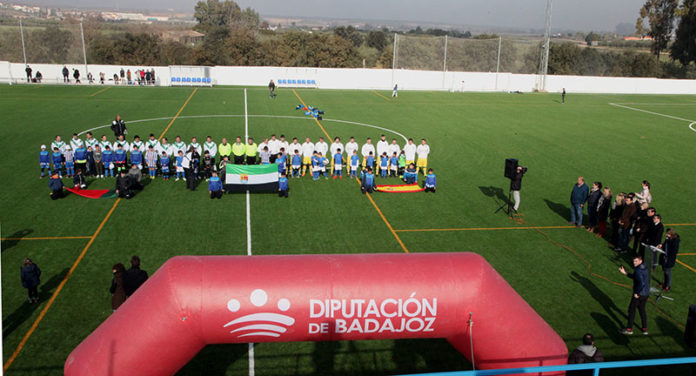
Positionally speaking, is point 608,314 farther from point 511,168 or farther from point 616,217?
point 511,168

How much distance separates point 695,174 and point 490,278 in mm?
20975

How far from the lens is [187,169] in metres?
19.4

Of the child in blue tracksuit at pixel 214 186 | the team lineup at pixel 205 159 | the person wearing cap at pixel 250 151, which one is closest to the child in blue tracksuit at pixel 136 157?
the team lineup at pixel 205 159

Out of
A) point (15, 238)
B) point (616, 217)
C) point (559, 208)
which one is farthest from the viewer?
point (559, 208)

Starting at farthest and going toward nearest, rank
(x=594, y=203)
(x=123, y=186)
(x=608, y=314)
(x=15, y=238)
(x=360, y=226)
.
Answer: (x=123, y=186) → (x=360, y=226) → (x=594, y=203) → (x=15, y=238) → (x=608, y=314)

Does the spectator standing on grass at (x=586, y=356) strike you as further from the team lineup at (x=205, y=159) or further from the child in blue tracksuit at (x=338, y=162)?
the child in blue tracksuit at (x=338, y=162)

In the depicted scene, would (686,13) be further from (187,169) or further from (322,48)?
(187,169)

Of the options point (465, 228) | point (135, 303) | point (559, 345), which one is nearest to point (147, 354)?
point (135, 303)

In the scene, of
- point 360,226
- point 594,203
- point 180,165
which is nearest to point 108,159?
point 180,165

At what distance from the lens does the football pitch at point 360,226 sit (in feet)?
32.9

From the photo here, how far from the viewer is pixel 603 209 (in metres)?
15.7

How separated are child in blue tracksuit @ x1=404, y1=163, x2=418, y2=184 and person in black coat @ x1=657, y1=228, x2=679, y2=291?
9941 mm

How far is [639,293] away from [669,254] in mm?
2561

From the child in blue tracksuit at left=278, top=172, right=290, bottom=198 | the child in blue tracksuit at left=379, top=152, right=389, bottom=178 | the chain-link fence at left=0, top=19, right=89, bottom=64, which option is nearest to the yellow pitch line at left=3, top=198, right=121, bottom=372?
the child in blue tracksuit at left=278, top=172, right=290, bottom=198
